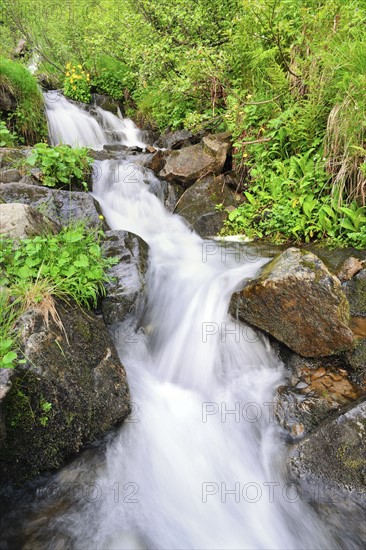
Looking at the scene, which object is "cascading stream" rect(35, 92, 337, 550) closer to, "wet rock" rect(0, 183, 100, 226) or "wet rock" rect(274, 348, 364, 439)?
"wet rock" rect(274, 348, 364, 439)

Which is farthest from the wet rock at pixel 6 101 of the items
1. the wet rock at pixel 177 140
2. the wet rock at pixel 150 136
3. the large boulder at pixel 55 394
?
the large boulder at pixel 55 394

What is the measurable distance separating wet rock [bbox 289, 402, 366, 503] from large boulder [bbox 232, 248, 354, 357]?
678mm

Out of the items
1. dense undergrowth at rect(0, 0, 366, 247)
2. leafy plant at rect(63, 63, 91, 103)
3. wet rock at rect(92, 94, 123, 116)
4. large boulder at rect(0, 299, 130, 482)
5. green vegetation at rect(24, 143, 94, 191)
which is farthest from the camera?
wet rock at rect(92, 94, 123, 116)

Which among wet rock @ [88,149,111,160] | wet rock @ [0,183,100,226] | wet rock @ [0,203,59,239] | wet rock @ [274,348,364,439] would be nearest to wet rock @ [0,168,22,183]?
wet rock @ [0,183,100,226]

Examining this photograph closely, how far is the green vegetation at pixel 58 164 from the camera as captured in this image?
4914 mm

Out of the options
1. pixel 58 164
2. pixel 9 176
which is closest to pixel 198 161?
pixel 58 164

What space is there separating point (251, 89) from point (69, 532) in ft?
21.0

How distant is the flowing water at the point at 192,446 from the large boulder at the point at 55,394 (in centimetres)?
25

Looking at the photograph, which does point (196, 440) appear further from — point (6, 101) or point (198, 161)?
point (6, 101)

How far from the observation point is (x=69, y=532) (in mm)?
2303

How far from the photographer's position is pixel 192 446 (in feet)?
10.1

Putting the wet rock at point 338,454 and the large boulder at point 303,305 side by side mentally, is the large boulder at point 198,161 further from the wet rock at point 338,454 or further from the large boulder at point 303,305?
the wet rock at point 338,454

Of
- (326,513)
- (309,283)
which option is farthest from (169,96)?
(326,513)

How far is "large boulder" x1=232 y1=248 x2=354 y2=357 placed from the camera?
3.12 m
